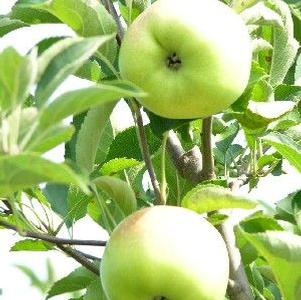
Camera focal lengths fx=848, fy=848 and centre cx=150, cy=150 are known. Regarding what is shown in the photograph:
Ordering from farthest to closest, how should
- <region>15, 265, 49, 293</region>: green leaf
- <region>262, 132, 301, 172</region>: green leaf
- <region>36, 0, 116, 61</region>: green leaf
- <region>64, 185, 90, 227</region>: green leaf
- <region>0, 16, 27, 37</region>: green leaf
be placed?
<region>15, 265, 49, 293</region>: green leaf, <region>64, 185, 90, 227</region>: green leaf, <region>0, 16, 27, 37</region>: green leaf, <region>262, 132, 301, 172</region>: green leaf, <region>36, 0, 116, 61</region>: green leaf

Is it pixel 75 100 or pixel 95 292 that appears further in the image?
pixel 95 292

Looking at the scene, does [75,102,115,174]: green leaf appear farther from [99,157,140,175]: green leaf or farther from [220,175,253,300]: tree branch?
[220,175,253,300]: tree branch

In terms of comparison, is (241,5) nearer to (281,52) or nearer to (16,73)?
(281,52)

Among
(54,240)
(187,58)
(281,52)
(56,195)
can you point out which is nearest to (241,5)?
(187,58)

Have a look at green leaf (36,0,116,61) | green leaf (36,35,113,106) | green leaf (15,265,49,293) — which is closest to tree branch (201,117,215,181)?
green leaf (36,0,116,61)

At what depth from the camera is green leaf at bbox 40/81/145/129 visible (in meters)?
0.93

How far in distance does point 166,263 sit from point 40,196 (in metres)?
0.71

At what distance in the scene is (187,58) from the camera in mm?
1270

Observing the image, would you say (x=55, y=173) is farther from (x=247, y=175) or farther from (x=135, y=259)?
(x=247, y=175)

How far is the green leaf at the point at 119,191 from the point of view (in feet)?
4.49

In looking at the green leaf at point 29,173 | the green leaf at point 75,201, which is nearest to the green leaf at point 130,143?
the green leaf at point 75,201

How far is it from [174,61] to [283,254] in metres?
0.33

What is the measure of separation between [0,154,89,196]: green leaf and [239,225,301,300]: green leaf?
331 millimetres

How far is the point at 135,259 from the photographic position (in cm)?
122
